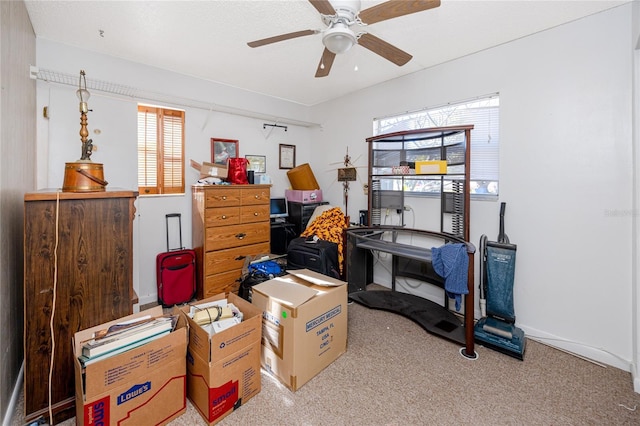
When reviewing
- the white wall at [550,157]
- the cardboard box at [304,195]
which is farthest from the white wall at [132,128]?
the cardboard box at [304,195]

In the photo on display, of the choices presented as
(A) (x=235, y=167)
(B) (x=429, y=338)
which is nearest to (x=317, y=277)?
(B) (x=429, y=338)

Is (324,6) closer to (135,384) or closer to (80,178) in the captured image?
(80,178)

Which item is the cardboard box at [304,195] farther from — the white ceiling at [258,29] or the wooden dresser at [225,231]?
the white ceiling at [258,29]

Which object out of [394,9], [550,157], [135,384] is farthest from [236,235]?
[550,157]

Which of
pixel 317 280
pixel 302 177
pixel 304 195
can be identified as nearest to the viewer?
pixel 317 280

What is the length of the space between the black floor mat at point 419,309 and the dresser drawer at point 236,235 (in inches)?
52.3

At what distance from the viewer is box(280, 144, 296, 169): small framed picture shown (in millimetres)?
4402

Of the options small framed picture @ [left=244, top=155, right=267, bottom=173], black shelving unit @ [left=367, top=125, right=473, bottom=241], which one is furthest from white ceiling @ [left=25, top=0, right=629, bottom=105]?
small framed picture @ [left=244, top=155, right=267, bottom=173]

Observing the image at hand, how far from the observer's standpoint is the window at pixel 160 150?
3.21 m

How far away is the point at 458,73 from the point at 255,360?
10.5 ft

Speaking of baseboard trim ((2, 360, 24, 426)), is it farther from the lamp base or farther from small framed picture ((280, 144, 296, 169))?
small framed picture ((280, 144, 296, 169))

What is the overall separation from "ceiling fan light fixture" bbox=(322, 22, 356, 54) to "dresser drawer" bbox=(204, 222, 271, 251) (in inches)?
86.9

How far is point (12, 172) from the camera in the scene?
1.76 meters

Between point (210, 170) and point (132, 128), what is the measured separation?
88 cm
